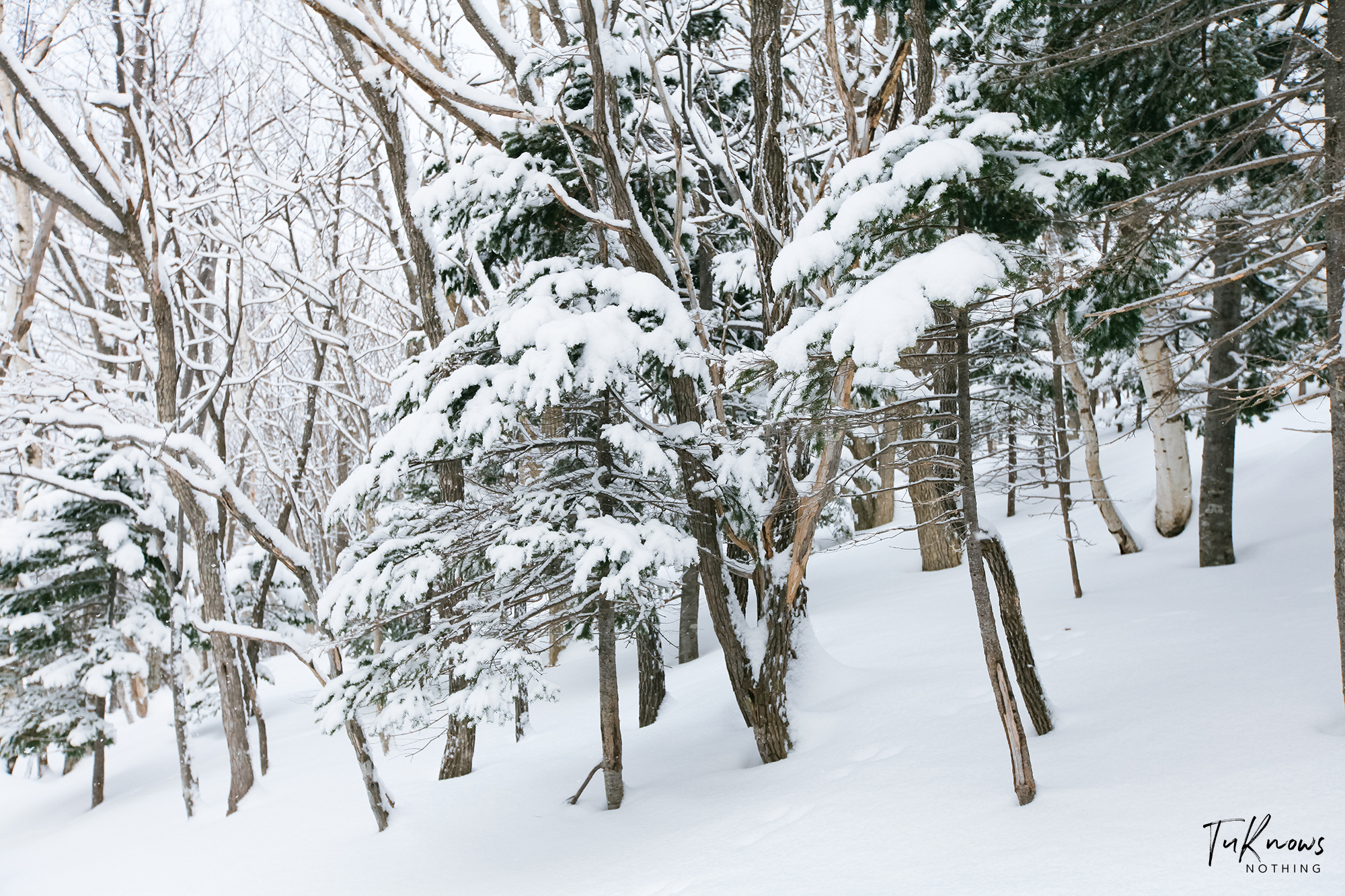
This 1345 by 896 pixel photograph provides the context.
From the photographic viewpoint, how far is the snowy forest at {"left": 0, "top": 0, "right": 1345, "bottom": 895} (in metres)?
4.02

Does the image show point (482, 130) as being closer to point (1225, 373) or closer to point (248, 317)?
point (1225, 373)

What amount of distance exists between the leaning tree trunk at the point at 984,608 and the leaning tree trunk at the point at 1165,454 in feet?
19.3

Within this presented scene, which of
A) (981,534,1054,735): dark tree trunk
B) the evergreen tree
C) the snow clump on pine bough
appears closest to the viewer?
the snow clump on pine bough

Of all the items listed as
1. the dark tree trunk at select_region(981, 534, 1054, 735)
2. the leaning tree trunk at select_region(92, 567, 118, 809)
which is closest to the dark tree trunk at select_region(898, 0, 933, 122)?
the dark tree trunk at select_region(981, 534, 1054, 735)

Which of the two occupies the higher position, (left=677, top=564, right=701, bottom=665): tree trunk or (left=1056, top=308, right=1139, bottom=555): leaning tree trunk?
(left=1056, top=308, right=1139, bottom=555): leaning tree trunk

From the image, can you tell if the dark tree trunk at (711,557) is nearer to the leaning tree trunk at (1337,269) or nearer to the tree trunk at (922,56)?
the tree trunk at (922,56)

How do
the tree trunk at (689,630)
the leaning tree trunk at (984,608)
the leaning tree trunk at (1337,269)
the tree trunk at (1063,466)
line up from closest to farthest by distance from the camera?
1. the leaning tree trunk at (1337,269)
2. the leaning tree trunk at (984,608)
3. the tree trunk at (1063,466)
4. the tree trunk at (689,630)

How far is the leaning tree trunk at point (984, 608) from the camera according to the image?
13.5 ft

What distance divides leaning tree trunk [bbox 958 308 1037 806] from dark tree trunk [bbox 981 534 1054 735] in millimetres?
641

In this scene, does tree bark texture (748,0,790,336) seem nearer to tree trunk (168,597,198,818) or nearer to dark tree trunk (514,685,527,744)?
dark tree trunk (514,685,527,744)

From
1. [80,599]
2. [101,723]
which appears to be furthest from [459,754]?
[80,599]

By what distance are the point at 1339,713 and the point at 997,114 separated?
144 inches

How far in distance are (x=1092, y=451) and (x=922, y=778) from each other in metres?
5.99

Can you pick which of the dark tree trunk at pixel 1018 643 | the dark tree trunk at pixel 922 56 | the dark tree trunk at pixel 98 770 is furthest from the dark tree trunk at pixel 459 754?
the dark tree trunk at pixel 98 770
